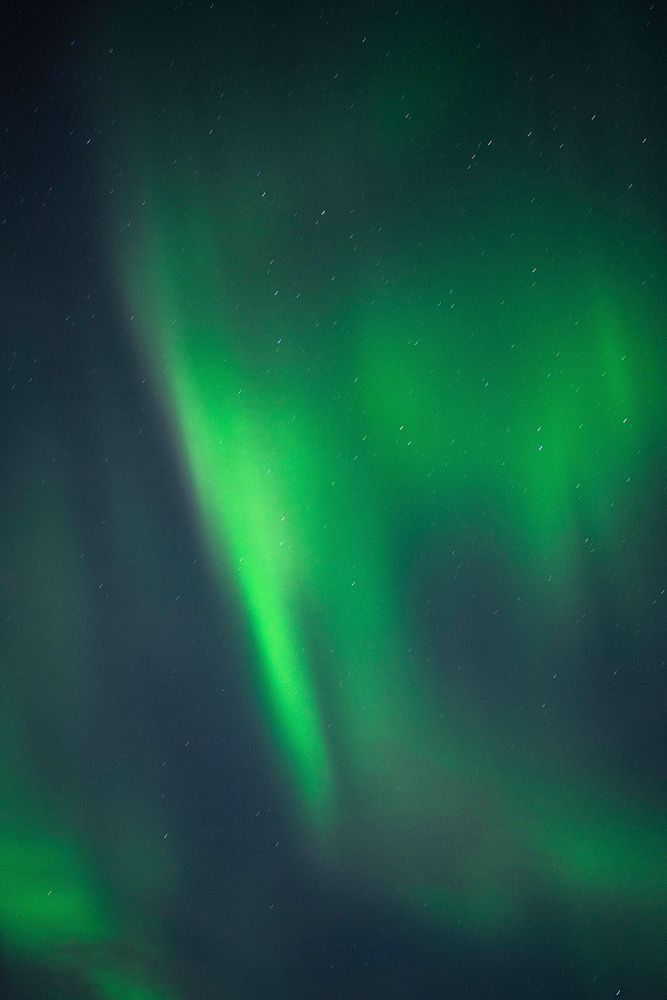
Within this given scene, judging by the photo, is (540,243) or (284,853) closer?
(540,243)

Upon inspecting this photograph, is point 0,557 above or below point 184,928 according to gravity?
above

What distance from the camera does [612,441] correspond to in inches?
48.1

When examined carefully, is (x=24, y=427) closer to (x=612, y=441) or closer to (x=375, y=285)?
(x=375, y=285)

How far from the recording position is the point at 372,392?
50.8 inches

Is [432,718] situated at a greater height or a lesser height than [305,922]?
greater

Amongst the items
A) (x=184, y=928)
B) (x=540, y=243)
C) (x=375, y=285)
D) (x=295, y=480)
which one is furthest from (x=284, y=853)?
(x=540, y=243)

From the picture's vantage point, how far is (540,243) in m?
1.22

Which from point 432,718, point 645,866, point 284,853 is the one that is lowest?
point 645,866

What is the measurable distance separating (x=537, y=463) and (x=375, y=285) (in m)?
0.39

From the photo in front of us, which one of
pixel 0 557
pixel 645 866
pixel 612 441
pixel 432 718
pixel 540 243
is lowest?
pixel 645 866

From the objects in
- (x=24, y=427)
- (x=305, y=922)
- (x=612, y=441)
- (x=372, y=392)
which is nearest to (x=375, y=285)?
(x=372, y=392)

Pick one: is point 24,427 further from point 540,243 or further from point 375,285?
point 540,243

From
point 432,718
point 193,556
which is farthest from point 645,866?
point 193,556

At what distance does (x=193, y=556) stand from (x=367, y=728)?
1.37ft
